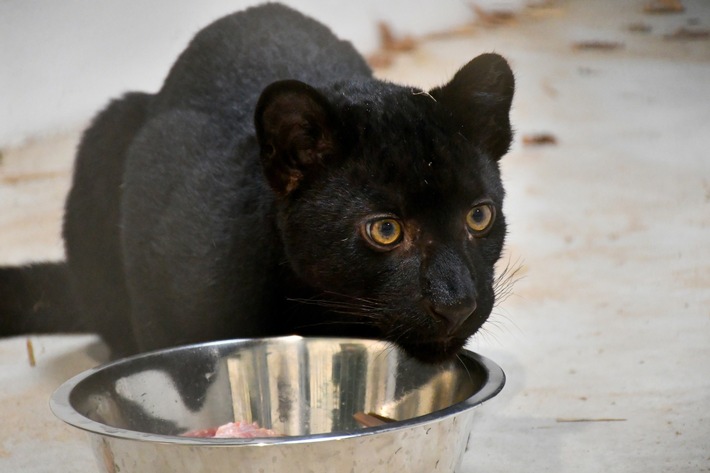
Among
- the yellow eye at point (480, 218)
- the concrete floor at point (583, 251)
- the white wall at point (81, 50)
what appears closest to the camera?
the yellow eye at point (480, 218)

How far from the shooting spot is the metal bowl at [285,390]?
5.38 feet

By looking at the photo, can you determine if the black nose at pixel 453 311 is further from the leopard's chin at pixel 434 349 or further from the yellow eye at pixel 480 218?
the yellow eye at pixel 480 218

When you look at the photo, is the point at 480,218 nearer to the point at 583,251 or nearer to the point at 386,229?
the point at 386,229

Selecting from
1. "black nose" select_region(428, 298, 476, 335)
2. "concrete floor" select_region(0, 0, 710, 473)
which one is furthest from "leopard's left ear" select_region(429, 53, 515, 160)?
"concrete floor" select_region(0, 0, 710, 473)

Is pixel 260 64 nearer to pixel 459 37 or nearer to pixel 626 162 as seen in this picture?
pixel 459 37

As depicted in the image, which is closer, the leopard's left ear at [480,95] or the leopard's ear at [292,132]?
the leopard's ear at [292,132]

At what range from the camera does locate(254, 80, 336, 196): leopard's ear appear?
1841 mm

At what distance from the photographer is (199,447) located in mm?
1462

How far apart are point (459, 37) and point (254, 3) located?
31.4 inches

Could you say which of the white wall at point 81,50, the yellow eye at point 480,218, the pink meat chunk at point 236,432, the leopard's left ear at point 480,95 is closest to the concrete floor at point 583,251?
the white wall at point 81,50

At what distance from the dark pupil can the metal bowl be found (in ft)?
0.90

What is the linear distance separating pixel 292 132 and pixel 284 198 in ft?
0.52

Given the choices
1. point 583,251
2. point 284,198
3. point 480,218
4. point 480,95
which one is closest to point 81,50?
point 284,198

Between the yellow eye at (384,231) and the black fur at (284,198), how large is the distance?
0.01 metres
